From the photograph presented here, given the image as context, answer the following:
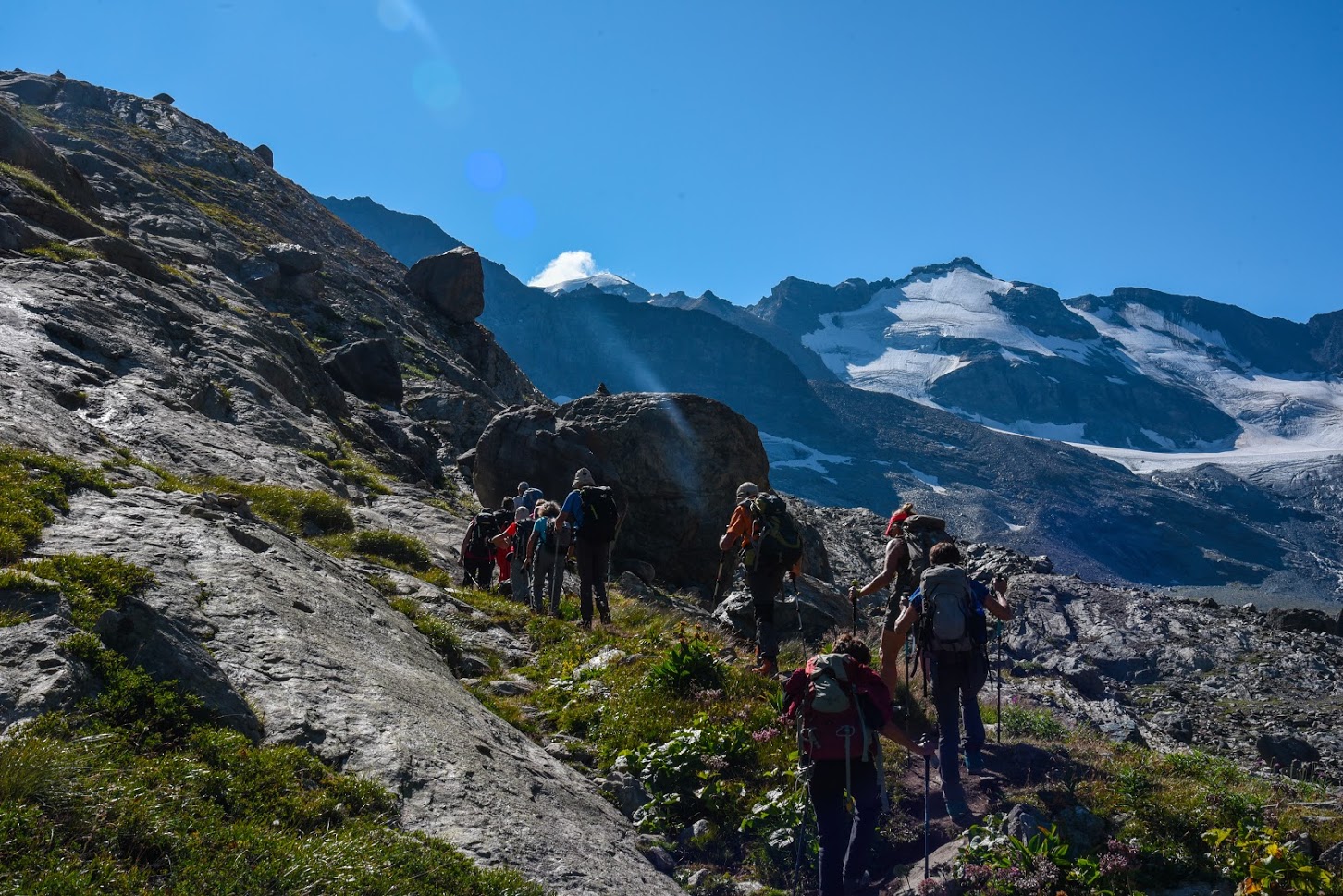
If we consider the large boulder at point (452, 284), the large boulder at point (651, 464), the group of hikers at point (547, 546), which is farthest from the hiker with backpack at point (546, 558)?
the large boulder at point (452, 284)

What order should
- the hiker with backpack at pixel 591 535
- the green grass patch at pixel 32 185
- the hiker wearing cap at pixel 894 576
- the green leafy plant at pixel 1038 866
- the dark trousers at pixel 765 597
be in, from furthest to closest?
the green grass patch at pixel 32 185
the hiker with backpack at pixel 591 535
the dark trousers at pixel 765 597
the hiker wearing cap at pixel 894 576
the green leafy plant at pixel 1038 866

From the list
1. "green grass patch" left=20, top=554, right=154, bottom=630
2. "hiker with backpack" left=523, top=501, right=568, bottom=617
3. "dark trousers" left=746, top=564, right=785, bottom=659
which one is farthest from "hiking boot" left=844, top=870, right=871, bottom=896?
"hiker with backpack" left=523, top=501, right=568, bottom=617

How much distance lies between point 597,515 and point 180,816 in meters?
9.13

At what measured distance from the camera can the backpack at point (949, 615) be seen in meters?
7.62

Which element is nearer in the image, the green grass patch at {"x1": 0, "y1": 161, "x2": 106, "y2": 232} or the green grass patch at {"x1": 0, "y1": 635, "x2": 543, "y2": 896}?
the green grass patch at {"x1": 0, "y1": 635, "x2": 543, "y2": 896}

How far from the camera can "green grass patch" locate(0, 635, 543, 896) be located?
3.74 m

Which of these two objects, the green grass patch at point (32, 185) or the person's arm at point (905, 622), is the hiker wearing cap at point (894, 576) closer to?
the person's arm at point (905, 622)

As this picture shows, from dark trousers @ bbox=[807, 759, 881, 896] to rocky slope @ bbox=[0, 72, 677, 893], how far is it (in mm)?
1401

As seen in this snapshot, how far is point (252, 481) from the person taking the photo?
1511 cm

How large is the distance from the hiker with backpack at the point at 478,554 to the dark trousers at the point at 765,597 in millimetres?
7021

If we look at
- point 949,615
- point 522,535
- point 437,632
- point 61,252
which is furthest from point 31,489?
point 61,252

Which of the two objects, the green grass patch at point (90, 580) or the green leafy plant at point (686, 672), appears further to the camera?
the green leafy plant at point (686, 672)

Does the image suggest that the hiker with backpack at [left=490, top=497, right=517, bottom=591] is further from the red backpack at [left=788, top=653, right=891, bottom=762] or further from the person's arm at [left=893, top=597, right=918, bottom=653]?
the red backpack at [left=788, top=653, right=891, bottom=762]

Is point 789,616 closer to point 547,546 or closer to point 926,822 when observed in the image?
point 547,546
